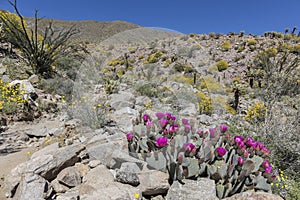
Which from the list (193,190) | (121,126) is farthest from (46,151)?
(193,190)

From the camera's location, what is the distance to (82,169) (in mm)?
2369

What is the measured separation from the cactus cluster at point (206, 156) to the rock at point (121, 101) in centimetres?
169

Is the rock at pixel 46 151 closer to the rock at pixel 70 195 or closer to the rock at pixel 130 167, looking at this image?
the rock at pixel 70 195

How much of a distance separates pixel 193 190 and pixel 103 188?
0.88 metres

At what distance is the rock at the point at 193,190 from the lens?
194 cm

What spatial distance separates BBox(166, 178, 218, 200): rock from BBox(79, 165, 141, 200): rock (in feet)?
1.16

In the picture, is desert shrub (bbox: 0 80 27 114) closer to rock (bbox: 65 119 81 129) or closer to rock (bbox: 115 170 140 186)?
rock (bbox: 65 119 81 129)

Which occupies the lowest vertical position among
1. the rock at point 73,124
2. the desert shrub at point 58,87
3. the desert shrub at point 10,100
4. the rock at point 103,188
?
the rock at point 103,188

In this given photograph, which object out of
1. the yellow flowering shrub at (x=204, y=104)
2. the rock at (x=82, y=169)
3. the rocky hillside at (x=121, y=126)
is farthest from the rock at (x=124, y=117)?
the yellow flowering shrub at (x=204, y=104)

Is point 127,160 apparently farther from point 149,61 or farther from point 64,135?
point 149,61

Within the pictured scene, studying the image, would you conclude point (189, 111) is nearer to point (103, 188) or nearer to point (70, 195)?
point (103, 188)

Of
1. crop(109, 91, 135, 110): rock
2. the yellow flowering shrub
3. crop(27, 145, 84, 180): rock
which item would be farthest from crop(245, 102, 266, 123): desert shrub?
crop(27, 145, 84, 180): rock

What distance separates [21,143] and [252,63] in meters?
13.2

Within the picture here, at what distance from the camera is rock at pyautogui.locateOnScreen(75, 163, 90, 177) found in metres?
2.32
